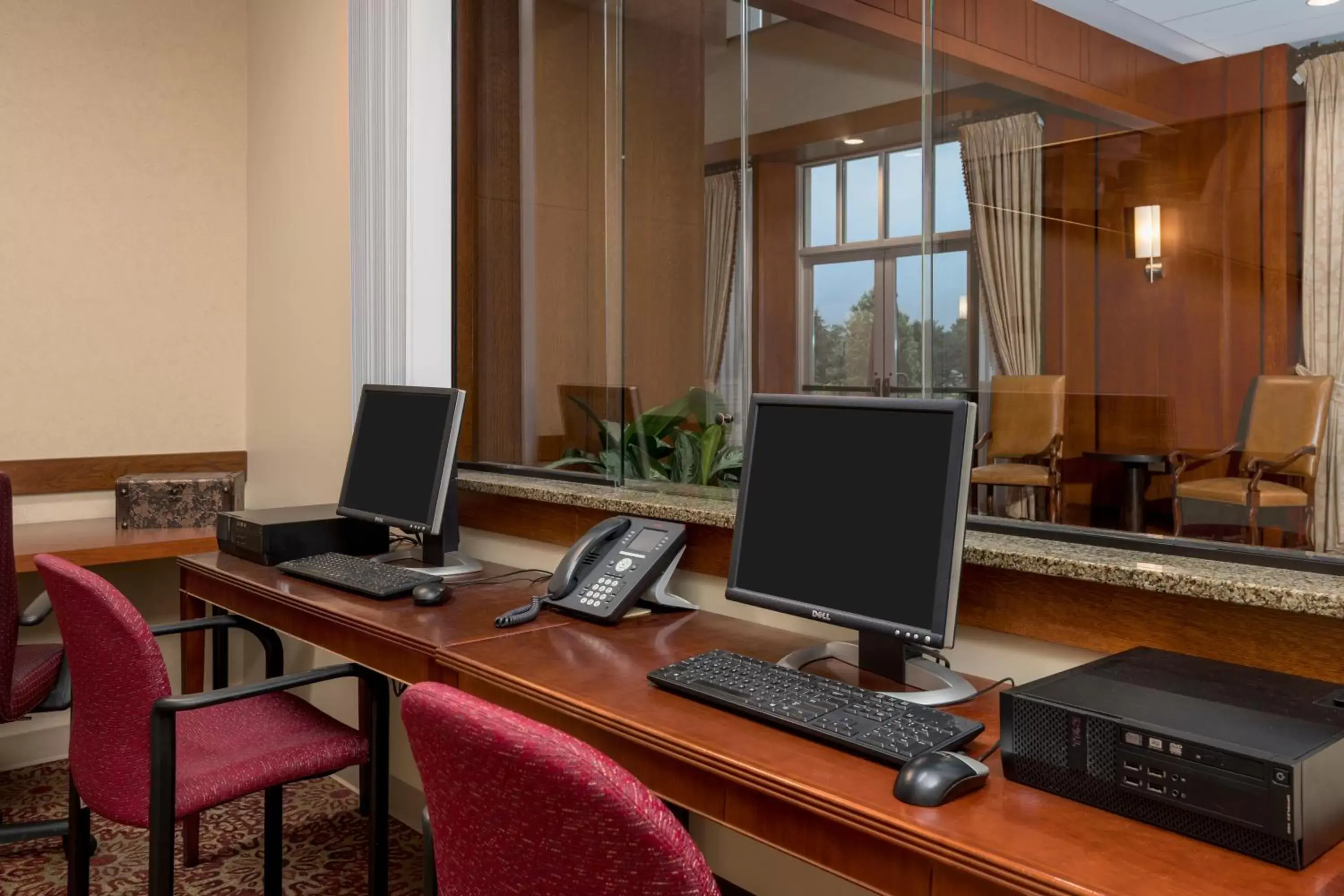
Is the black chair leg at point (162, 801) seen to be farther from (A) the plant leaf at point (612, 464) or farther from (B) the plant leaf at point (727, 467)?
(B) the plant leaf at point (727, 467)

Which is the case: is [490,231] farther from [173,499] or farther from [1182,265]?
[1182,265]

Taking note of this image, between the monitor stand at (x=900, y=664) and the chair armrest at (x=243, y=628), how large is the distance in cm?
122

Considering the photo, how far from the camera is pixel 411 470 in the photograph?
2.22 meters

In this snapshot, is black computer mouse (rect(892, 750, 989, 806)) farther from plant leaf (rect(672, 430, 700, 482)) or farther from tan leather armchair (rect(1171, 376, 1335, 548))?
plant leaf (rect(672, 430, 700, 482))

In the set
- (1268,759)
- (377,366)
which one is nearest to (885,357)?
(377,366)

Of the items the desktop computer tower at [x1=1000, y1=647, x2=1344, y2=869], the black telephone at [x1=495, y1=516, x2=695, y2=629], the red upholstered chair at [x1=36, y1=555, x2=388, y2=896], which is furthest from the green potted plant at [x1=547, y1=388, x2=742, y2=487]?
the desktop computer tower at [x1=1000, y1=647, x2=1344, y2=869]

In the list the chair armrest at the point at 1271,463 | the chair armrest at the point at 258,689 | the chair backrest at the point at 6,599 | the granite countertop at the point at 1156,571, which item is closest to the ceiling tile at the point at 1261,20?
the chair armrest at the point at 1271,463

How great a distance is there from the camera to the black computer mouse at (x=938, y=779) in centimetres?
102

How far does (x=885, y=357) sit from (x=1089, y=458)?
3.01ft

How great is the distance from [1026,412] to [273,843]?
198 cm

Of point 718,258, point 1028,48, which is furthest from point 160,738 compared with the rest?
point 1028,48

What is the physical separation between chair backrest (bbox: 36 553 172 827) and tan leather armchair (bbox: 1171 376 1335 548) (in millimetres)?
1660

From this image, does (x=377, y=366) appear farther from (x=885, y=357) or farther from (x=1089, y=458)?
(x=1089, y=458)

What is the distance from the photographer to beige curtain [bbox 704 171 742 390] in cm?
314
